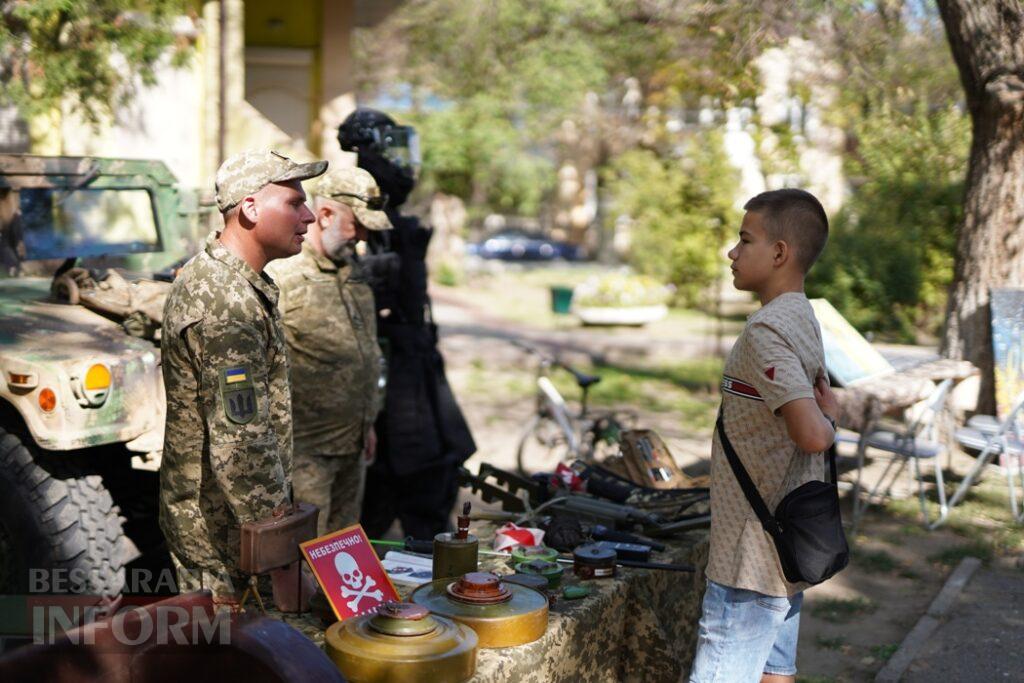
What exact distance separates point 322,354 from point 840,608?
3.02 metres

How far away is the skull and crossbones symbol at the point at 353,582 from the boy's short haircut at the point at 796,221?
4.62 ft

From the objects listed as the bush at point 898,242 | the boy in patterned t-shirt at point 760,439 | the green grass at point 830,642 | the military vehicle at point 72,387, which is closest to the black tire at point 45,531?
the military vehicle at point 72,387

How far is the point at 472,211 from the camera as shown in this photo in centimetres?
3145


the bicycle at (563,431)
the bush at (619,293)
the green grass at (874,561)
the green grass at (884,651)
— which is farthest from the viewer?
the bush at (619,293)

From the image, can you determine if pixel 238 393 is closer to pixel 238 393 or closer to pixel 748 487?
pixel 238 393

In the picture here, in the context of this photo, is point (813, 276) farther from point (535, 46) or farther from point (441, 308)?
point (535, 46)

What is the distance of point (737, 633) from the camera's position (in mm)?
3051

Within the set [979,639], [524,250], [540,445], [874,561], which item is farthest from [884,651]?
[524,250]

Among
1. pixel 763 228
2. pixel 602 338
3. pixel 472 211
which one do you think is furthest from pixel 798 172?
pixel 472 211

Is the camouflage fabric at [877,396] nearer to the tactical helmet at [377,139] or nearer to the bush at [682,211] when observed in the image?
the tactical helmet at [377,139]

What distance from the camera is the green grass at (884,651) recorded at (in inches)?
202

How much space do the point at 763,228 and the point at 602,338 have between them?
44.6 ft

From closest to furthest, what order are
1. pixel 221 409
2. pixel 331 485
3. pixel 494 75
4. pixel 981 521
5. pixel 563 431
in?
pixel 221 409
pixel 331 485
pixel 981 521
pixel 563 431
pixel 494 75

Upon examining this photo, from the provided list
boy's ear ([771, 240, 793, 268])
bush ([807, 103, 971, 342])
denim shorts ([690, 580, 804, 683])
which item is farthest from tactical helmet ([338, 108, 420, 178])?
bush ([807, 103, 971, 342])
